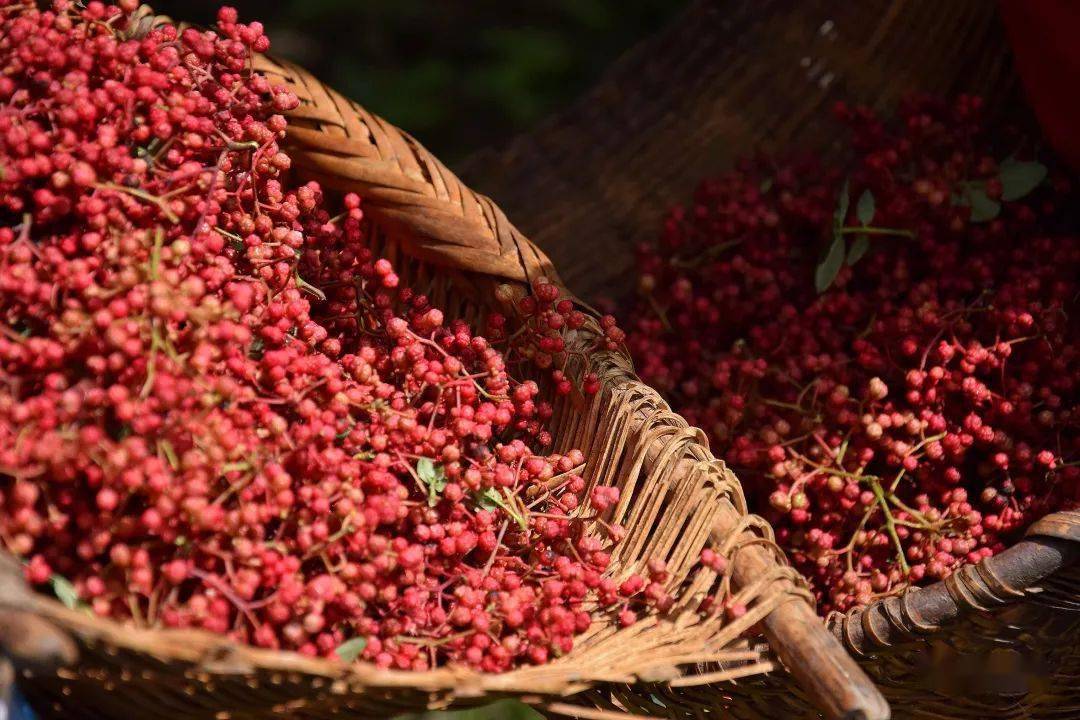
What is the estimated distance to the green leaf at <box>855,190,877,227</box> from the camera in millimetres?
1643

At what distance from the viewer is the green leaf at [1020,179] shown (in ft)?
5.30

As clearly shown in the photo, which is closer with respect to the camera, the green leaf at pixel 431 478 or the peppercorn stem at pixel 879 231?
the green leaf at pixel 431 478

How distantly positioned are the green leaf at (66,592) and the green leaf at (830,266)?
1188 millimetres

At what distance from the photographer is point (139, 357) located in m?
0.99

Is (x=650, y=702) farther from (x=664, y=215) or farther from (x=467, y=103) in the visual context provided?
(x=467, y=103)

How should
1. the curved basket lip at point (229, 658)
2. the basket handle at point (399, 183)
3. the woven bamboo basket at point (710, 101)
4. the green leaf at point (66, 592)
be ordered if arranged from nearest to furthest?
the curved basket lip at point (229, 658), the green leaf at point (66, 592), the basket handle at point (399, 183), the woven bamboo basket at point (710, 101)

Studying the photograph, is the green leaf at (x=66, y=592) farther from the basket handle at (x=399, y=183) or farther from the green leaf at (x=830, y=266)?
the green leaf at (x=830, y=266)

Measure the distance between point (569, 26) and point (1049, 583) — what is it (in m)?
2.26

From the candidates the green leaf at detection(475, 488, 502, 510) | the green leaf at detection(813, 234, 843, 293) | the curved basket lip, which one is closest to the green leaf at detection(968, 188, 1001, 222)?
the green leaf at detection(813, 234, 843, 293)

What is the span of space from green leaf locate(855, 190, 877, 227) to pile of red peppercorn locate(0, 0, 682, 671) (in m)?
0.58

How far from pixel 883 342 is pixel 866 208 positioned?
248mm

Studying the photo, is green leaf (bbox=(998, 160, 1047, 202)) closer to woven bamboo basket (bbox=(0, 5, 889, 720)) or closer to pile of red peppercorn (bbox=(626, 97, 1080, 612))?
pile of red peppercorn (bbox=(626, 97, 1080, 612))

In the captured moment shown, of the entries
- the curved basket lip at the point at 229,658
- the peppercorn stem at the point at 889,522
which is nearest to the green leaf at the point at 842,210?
the peppercorn stem at the point at 889,522

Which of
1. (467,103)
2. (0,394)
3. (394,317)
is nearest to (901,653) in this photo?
(394,317)
